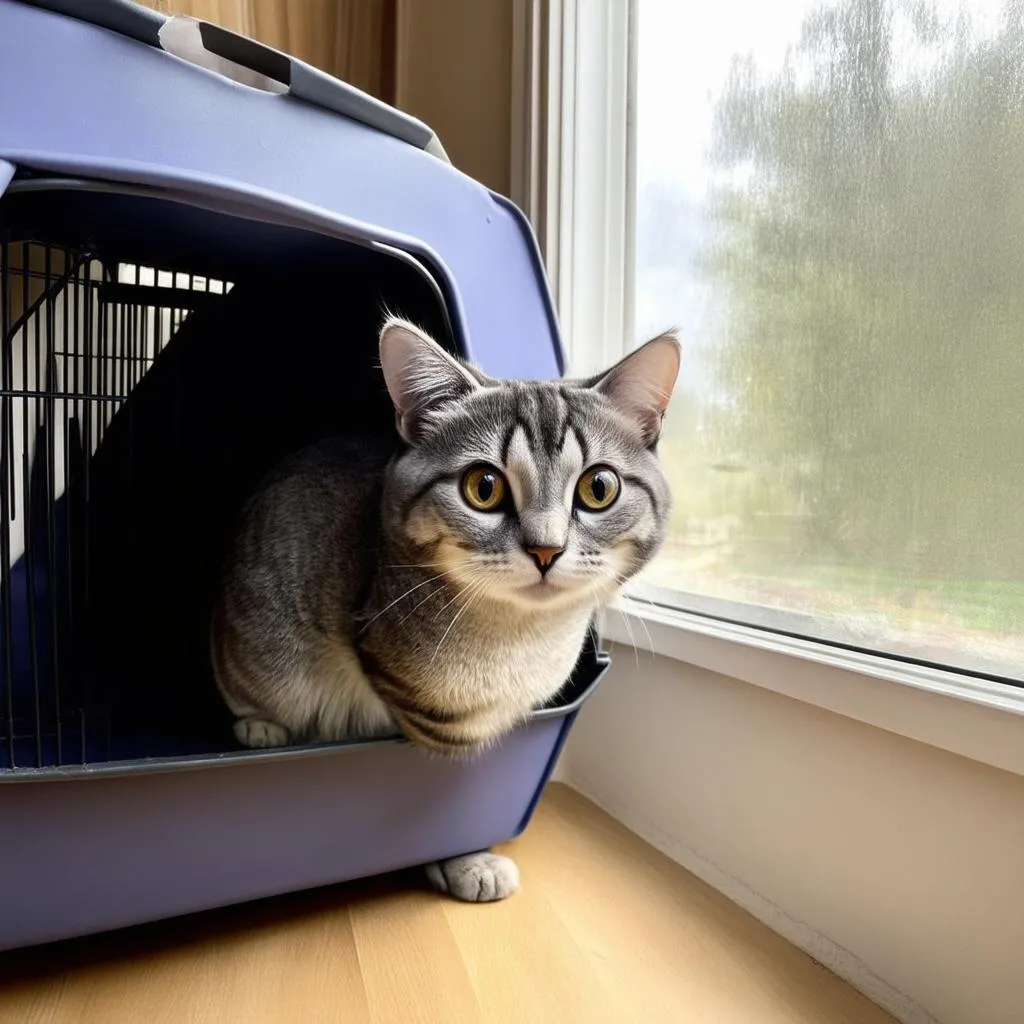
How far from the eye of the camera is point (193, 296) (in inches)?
43.1

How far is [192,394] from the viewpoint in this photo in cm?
116

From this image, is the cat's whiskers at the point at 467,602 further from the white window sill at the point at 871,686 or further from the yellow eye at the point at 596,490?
the white window sill at the point at 871,686

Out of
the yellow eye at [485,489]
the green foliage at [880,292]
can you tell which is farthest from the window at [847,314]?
the yellow eye at [485,489]

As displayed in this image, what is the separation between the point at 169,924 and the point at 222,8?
144cm

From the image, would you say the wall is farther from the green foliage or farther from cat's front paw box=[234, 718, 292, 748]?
cat's front paw box=[234, 718, 292, 748]

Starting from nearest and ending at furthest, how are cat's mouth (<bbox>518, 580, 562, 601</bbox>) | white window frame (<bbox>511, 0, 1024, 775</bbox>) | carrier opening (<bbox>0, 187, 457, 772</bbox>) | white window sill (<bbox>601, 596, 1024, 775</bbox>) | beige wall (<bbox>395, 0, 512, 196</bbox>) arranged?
white window sill (<bbox>601, 596, 1024, 775</bbox>) < cat's mouth (<bbox>518, 580, 562, 601</bbox>) < carrier opening (<bbox>0, 187, 457, 772</bbox>) < white window frame (<bbox>511, 0, 1024, 775</bbox>) < beige wall (<bbox>395, 0, 512, 196</bbox>)

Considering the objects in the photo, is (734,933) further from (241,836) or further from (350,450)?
(350,450)

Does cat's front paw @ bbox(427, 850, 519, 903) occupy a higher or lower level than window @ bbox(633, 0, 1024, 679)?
lower

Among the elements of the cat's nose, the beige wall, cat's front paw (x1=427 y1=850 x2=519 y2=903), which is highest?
the beige wall

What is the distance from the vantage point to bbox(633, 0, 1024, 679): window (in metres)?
0.72

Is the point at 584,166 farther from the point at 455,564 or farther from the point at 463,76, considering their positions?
the point at 455,564

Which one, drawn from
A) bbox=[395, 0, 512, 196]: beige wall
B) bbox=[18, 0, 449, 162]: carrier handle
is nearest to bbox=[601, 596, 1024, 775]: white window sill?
bbox=[18, 0, 449, 162]: carrier handle

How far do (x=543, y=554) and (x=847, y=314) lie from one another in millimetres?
435

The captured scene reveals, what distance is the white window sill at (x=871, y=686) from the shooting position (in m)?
0.63
